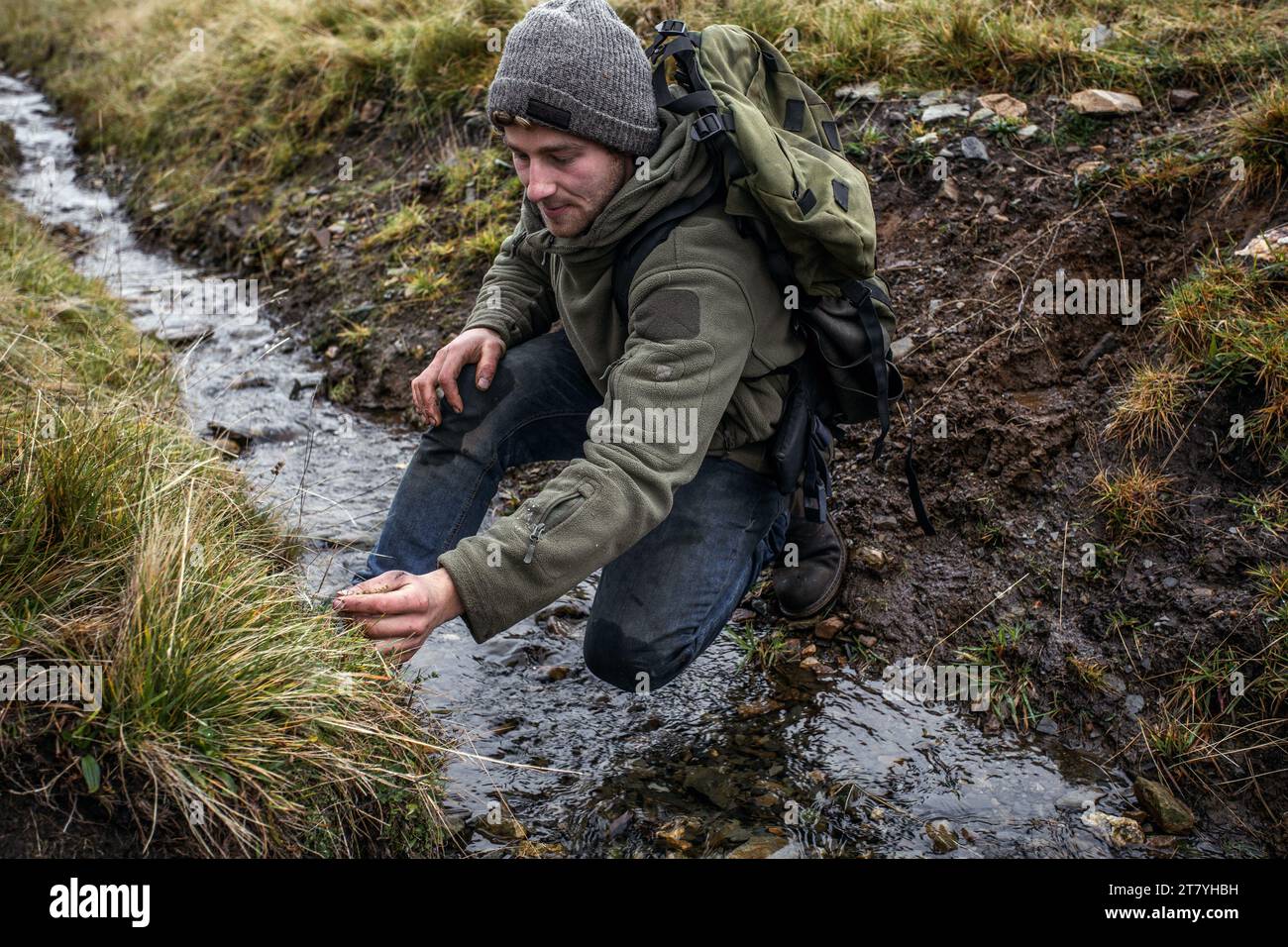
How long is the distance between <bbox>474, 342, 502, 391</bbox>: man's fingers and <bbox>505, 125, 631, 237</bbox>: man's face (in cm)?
65

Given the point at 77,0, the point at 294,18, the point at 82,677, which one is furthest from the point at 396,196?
the point at 77,0

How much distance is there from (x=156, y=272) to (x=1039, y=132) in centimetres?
619

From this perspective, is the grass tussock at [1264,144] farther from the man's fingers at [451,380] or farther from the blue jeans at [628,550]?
the man's fingers at [451,380]

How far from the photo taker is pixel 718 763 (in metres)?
3.35

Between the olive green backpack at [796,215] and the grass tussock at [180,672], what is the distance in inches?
54.4

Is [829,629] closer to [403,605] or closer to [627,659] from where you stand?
[627,659]

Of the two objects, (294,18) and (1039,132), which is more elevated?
(294,18)

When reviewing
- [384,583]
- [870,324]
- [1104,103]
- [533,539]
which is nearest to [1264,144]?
[1104,103]

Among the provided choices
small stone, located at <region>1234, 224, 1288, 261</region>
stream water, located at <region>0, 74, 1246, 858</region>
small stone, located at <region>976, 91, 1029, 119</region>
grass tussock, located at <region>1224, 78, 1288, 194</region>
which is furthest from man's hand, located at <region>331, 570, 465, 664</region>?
small stone, located at <region>976, 91, 1029, 119</region>

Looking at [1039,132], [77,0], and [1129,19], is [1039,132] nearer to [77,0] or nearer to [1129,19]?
[1129,19]

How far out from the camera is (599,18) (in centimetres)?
296

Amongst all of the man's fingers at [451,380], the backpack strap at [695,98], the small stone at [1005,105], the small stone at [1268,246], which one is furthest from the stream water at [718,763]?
A: the small stone at [1005,105]

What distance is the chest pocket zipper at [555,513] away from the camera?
262 cm

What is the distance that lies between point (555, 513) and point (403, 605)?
440 mm
